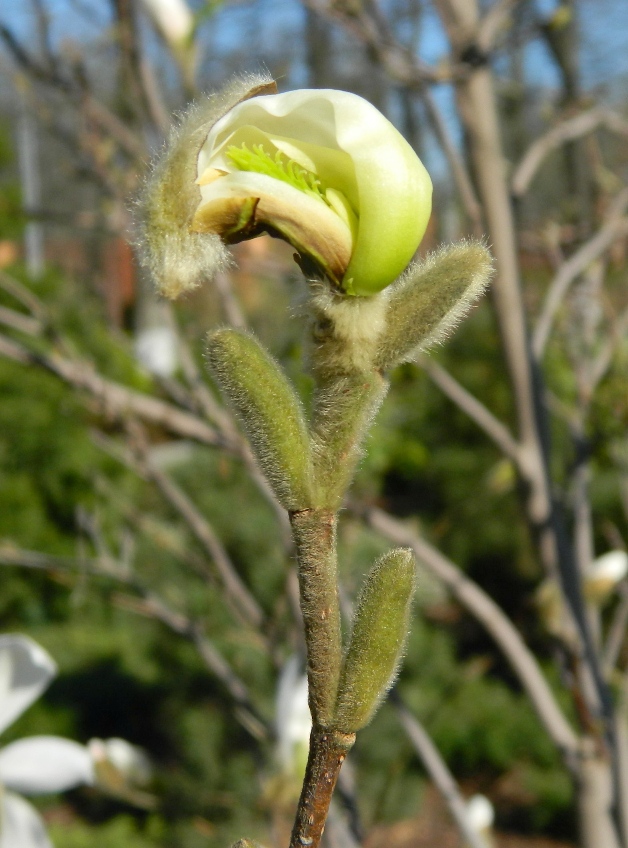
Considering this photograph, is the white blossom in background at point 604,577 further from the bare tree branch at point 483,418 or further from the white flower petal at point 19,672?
the white flower petal at point 19,672

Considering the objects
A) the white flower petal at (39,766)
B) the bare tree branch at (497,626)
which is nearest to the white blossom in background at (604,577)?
the bare tree branch at (497,626)

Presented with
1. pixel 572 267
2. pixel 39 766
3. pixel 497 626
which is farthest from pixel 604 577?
pixel 39 766

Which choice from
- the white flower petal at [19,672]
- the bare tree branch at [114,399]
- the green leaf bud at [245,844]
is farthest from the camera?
the bare tree branch at [114,399]

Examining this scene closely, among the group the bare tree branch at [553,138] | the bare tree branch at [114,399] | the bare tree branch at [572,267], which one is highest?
the bare tree branch at [553,138]

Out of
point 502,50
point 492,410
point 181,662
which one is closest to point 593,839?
point 502,50

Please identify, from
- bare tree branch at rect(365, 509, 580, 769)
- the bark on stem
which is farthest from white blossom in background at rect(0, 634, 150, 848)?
bare tree branch at rect(365, 509, 580, 769)

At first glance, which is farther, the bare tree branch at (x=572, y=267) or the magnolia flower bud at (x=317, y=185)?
the bare tree branch at (x=572, y=267)

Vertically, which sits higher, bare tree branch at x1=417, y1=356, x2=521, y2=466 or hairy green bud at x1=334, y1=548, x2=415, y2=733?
bare tree branch at x1=417, y1=356, x2=521, y2=466

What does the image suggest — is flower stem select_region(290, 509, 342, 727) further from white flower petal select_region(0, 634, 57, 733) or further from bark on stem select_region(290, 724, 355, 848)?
white flower petal select_region(0, 634, 57, 733)
